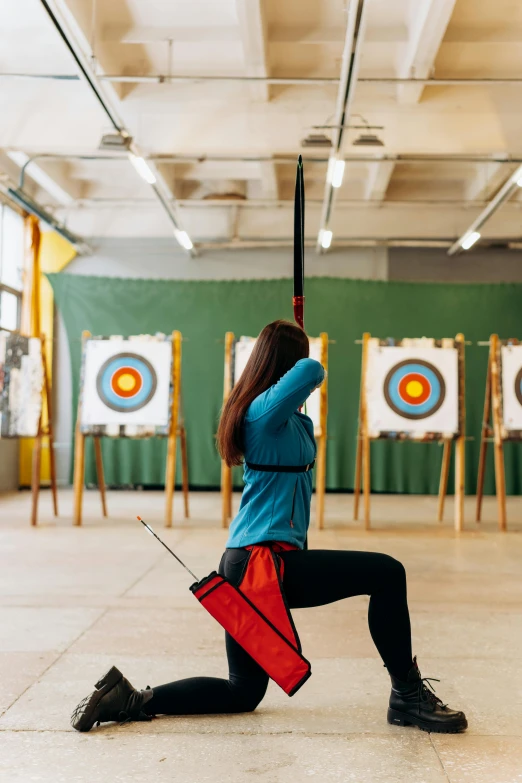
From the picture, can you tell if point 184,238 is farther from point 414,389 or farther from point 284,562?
point 284,562

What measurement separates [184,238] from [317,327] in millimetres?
1488

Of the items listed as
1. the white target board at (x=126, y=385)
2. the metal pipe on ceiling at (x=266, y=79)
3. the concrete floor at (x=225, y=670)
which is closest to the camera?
the concrete floor at (x=225, y=670)

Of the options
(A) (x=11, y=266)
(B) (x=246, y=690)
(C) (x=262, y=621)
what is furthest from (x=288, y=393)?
(A) (x=11, y=266)

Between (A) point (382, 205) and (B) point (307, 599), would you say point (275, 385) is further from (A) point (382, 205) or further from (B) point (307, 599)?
Result: (A) point (382, 205)

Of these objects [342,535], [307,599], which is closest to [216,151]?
[342,535]

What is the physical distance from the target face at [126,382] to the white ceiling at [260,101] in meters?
1.47

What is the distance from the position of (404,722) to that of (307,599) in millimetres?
371

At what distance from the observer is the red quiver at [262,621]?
1.57 meters

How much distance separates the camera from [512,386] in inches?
206

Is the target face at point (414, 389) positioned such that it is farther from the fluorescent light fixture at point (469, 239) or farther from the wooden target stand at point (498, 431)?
the fluorescent light fixture at point (469, 239)

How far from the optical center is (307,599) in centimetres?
164

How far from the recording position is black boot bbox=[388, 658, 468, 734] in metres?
1.69

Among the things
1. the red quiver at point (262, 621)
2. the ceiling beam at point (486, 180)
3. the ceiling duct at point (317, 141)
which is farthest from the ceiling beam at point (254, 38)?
the red quiver at point (262, 621)

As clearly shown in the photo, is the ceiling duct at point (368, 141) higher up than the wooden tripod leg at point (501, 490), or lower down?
higher up
